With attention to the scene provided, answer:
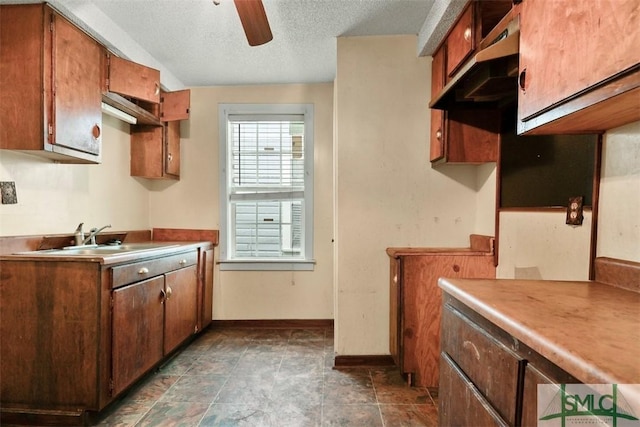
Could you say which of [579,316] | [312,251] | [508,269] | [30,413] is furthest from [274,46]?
[30,413]

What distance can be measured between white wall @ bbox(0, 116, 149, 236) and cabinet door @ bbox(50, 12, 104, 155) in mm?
345

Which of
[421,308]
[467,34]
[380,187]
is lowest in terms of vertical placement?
[421,308]

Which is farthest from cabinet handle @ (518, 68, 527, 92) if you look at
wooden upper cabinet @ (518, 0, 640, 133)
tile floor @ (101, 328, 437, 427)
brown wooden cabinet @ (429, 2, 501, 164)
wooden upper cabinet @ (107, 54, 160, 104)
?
wooden upper cabinet @ (107, 54, 160, 104)

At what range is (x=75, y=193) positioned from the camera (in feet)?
7.66

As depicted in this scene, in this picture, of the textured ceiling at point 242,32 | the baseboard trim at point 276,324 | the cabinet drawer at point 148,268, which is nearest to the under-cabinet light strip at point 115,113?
the textured ceiling at point 242,32

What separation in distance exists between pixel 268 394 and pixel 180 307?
3.41 ft

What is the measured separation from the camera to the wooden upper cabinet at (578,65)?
779mm

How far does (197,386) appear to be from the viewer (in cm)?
216

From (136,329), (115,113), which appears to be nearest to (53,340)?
(136,329)

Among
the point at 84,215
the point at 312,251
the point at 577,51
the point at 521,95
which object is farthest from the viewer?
the point at 312,251

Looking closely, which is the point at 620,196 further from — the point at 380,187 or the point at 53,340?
the point at 53,340

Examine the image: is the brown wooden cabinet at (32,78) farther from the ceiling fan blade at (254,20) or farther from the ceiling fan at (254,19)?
the ceiling fan blade at (254,20)

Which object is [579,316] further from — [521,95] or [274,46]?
[274,46]

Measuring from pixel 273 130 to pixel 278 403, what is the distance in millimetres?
2522
